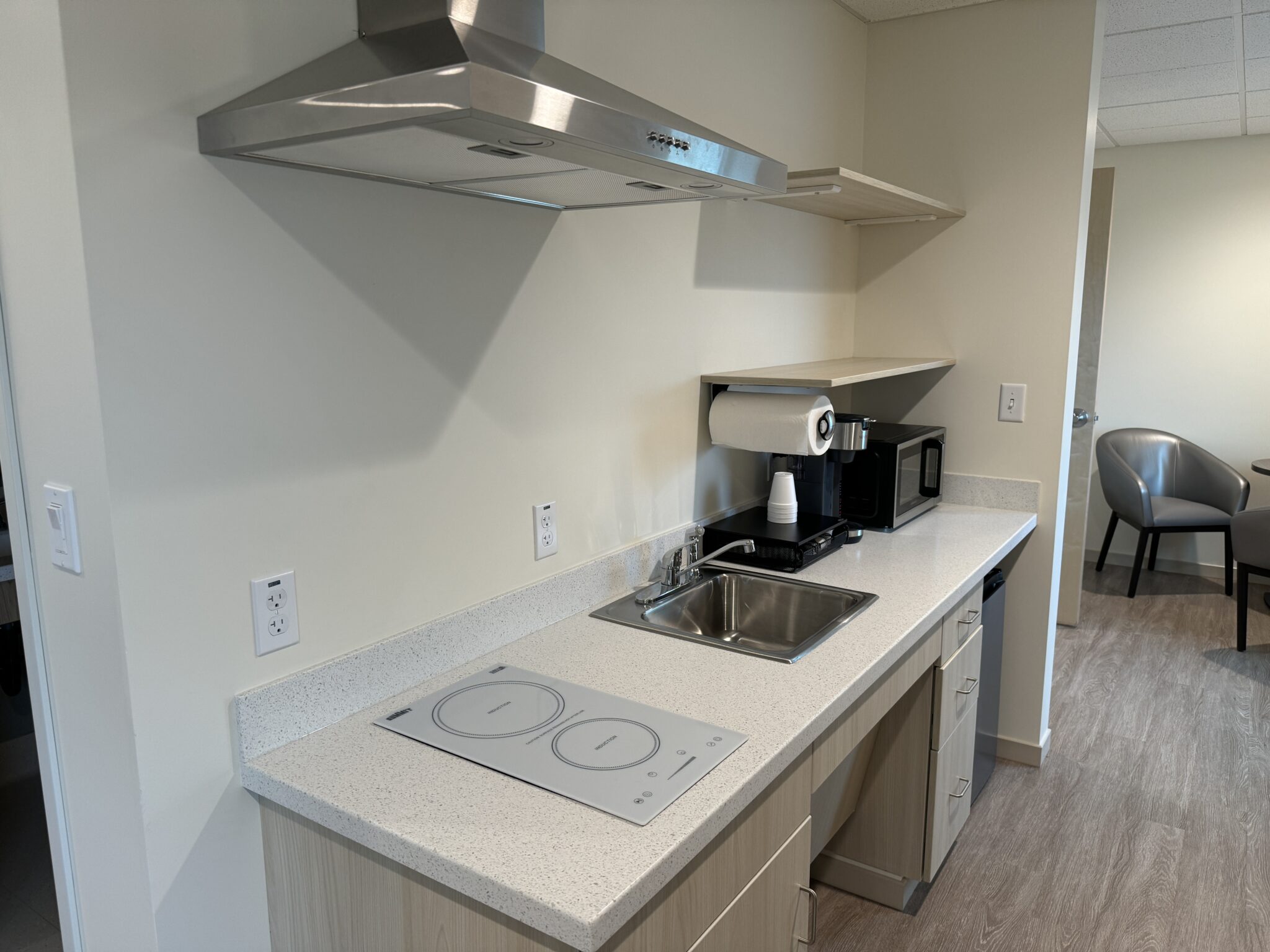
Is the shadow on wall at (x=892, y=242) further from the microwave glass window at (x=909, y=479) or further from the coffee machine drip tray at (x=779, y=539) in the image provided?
the coffee machine drip tray at (x=779, y=539)

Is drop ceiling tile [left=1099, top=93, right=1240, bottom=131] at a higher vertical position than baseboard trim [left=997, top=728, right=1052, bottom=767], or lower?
higher

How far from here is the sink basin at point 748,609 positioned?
6.16 ft

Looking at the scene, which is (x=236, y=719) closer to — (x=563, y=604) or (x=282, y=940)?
(x=282, y=940)

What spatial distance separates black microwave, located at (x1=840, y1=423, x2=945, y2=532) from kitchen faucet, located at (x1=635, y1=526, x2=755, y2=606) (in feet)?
1.71

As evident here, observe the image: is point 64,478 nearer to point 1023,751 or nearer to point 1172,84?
point 1023,751

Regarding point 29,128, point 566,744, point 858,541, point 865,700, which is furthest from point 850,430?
point 29,128

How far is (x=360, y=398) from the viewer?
1366mm

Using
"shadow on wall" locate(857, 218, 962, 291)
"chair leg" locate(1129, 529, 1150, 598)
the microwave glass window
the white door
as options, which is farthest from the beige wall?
"chair leg" locate(1129, 529, 1150, 598)

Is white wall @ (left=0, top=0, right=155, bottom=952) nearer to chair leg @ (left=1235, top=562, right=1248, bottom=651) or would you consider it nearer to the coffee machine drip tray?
the coffee machine drip tray

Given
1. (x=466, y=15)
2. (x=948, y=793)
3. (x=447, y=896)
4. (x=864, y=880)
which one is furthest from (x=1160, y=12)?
(x=447, y=896)

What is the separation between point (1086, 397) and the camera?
425 centimetres

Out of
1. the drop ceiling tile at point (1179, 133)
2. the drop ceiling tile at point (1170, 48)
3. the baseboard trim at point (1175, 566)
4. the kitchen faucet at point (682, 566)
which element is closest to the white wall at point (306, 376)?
the kitchen faucet at point (682, 566)

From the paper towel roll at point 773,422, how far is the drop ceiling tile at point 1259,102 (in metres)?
2.78

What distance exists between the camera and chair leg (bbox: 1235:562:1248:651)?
12.2 ft
